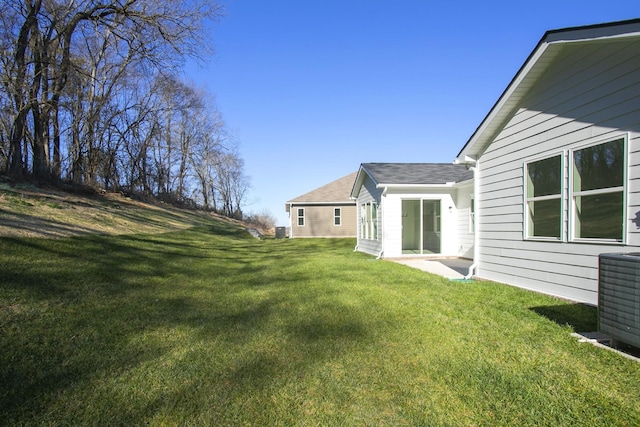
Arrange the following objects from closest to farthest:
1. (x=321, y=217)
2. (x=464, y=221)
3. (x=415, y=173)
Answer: (x=464, y=221) → (x=415, y=173) → (x=321, y=217)

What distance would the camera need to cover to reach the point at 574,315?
14.0ft

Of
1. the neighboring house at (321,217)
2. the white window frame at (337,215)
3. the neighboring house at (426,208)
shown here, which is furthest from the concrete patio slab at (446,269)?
Answer: the white window frame at (337,215)

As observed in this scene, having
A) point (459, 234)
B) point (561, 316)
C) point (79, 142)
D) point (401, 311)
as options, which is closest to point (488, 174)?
point (561, 316)

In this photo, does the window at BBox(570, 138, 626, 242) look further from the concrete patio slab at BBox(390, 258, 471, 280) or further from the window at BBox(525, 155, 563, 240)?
the concrete patio slab at BBox(390, 258, 471, 280)

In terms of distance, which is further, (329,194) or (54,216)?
(329,194)

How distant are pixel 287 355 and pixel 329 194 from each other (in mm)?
20528

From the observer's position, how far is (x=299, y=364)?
3076 mm

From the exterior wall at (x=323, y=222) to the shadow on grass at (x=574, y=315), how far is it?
60.7 ft

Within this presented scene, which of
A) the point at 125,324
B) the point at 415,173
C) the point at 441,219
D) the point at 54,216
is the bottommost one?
the point at 125,324

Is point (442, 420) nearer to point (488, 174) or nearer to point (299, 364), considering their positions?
point (299, 364)

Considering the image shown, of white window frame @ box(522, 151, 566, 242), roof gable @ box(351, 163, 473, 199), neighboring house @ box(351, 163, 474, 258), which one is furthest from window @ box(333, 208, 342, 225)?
white window frame @ box(522, 151, 566, 242)

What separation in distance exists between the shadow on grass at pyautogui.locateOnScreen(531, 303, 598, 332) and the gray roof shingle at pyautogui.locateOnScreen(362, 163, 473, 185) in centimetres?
655

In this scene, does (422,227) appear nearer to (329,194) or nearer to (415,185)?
(415,185)

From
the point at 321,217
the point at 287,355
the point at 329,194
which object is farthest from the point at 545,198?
the point at 329,194
